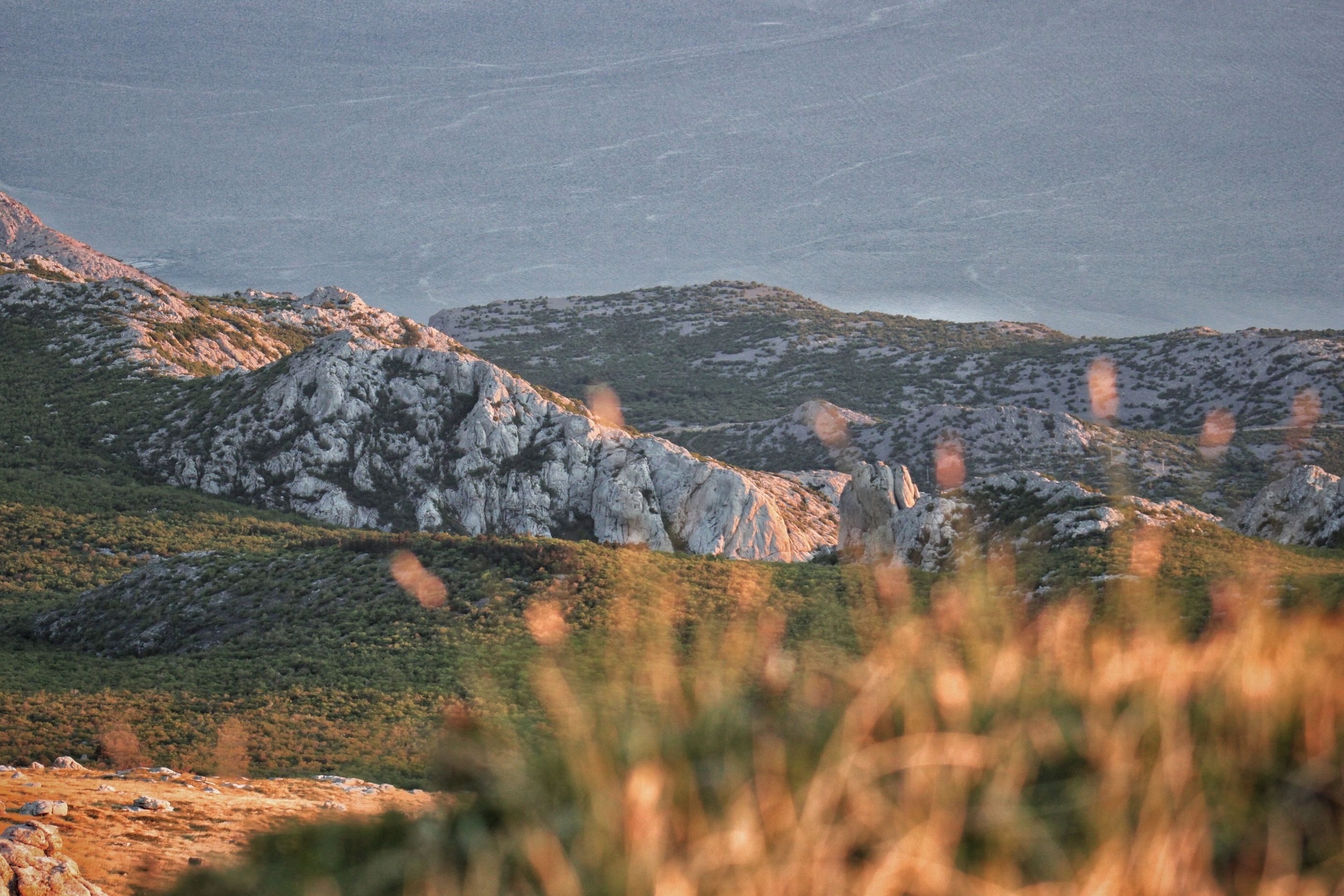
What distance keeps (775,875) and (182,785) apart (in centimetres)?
1564

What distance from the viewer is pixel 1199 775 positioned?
448 centimetres

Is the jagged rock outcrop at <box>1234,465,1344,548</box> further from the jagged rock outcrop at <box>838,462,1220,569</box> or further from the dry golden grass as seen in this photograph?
the dry golden grass

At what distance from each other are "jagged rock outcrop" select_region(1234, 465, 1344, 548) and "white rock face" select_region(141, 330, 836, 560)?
70.8 feet

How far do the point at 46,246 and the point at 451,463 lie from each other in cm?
10383

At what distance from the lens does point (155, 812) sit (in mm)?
13695

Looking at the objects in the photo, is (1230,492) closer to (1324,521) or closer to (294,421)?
(1324,521)

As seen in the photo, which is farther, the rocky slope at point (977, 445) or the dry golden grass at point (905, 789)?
the rocky slope at point (977, 445)

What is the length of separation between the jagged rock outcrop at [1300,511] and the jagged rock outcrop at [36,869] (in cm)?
3923

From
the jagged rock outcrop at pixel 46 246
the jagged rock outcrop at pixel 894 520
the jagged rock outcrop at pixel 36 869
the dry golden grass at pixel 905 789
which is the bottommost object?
the jagged rock outcrop at pixel 894 520

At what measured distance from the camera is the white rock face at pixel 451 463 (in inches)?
2109

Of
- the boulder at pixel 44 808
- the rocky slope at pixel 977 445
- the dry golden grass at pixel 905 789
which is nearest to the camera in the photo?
the dry golden grass at pixel 905 789

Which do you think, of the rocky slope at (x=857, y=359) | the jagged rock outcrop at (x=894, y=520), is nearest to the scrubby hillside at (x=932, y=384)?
the rocky slope at (x=857, y=359)

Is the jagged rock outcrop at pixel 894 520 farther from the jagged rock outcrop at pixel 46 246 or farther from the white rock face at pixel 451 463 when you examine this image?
the jagged rock outcrop at pixel 46 246

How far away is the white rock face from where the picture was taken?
5356 cm
